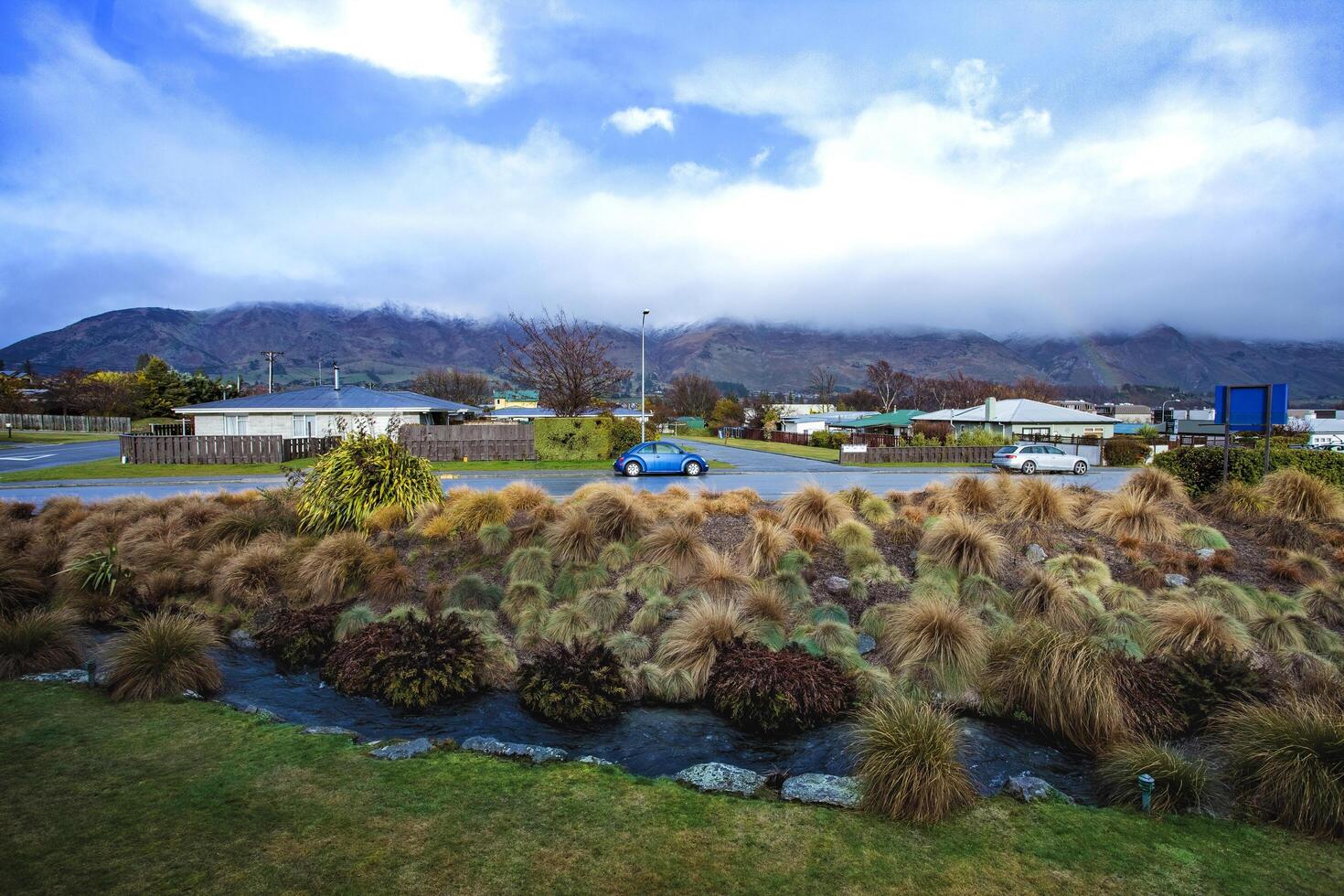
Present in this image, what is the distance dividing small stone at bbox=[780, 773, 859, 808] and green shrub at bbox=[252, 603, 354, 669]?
6.50m

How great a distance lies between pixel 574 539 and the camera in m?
11.7

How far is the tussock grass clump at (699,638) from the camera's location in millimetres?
8367

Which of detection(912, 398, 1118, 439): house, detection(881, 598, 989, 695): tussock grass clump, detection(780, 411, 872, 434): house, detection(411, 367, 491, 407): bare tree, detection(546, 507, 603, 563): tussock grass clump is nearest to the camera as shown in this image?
detection(881, 598, 989, 695): tussock grass clump

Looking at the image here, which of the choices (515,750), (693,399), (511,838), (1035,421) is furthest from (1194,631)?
(693,399)

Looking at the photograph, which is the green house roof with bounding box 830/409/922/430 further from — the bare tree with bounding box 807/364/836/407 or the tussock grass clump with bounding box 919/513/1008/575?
the tussock grass clump with bounding box 919/513/1008/575

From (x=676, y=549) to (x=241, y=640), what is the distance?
6.20 m

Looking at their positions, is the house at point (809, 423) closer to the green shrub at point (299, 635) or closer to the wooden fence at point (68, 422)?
the wooden fence at point (68, 422)

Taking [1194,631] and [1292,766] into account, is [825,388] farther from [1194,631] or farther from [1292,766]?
[1292,766]

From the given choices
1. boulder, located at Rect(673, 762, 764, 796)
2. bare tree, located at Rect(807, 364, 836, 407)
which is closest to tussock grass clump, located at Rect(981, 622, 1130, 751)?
boulder, located at Rect(673, 762, 764, 796)

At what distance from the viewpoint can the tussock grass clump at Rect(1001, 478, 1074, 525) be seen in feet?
42.7

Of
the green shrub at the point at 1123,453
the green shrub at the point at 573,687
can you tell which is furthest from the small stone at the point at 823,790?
the green shrub at the point at 1123,453

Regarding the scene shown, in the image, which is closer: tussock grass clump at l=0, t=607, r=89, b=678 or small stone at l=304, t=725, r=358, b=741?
small stone at l=304, t=725, r=358, b=741

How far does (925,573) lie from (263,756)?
343 inches

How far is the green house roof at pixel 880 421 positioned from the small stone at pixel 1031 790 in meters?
71.1
